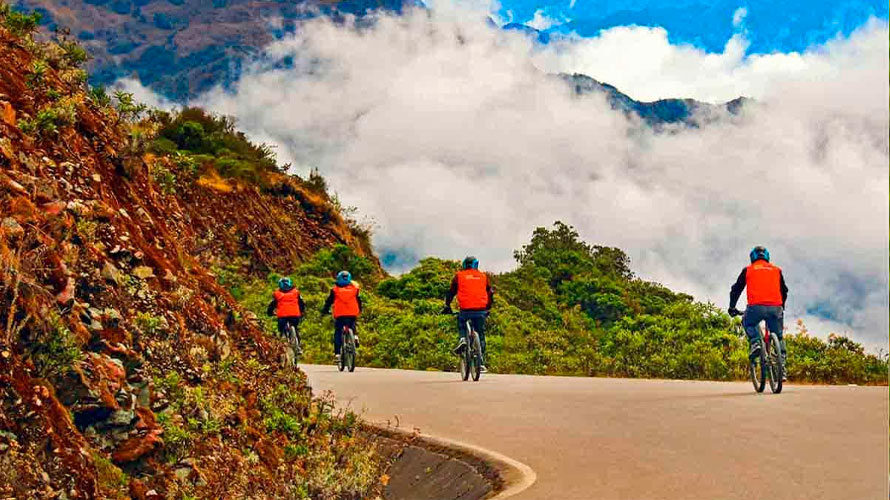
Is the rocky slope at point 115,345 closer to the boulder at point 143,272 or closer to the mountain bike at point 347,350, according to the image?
the boulder at point 143,272

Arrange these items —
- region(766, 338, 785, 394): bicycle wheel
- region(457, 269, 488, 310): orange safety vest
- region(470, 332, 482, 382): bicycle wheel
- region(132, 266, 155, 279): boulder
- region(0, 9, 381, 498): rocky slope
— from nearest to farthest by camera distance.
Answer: region(0, 9, 381, 498): rocky slope → region(132, 266, 155, 279): boulder → region(766, 338, 785, 394): bicycle wheel → region(457, 269, 488, 310): orange safety vest → region(470, 332, 482, 382): bicycle wheel

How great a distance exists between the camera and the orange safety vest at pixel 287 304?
21.7 m

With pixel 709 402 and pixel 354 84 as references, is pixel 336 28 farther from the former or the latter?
pixel 709 402

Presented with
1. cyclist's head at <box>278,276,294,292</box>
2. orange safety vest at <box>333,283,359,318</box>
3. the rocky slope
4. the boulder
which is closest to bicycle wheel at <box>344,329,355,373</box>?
orange safety vest at <box>333,283,359,318</box>

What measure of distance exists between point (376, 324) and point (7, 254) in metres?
25.9

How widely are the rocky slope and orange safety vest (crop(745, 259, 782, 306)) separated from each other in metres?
6.11

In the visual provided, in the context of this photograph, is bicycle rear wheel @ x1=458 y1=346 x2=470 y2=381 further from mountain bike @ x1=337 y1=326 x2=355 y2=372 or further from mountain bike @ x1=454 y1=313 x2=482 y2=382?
mountain bike @ x1=337 y1=326 x2=355 y2=372

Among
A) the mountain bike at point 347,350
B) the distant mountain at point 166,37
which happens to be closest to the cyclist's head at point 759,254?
the mountain bike at point 347,350

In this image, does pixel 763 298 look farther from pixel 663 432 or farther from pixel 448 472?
pixel 448 472

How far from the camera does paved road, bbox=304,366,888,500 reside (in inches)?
314

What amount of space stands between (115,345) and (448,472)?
316cm

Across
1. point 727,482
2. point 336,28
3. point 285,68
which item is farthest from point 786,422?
point 336,28

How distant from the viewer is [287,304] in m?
21.7

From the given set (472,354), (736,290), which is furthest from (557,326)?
(736,290)
